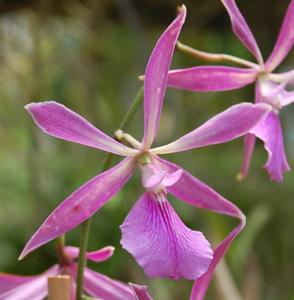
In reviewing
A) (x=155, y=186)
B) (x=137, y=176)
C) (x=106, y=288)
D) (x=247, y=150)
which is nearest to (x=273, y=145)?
(x=247, y=150)

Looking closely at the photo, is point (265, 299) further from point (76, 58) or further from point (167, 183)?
point (76, 58)

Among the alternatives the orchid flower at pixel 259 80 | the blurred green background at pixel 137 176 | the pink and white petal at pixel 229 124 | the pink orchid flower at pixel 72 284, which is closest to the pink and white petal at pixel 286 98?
the orchid flower at pixel 259 80

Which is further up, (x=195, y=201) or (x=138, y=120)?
(x=195, y=201)

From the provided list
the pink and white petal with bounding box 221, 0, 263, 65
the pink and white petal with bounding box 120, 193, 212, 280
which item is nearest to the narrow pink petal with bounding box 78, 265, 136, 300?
the pink and white petal with bounding box 120, 193, 212, 280

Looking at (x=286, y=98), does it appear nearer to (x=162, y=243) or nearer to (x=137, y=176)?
(x=162, y=243)

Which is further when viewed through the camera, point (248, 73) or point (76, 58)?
point (76, 58)

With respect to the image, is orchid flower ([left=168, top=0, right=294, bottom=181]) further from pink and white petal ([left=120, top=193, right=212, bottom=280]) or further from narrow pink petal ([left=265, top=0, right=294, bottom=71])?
pink and white petal ([left=120, top=193, right=212, bottom=280])

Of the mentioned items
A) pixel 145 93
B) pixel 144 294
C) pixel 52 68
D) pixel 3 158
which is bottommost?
pixel 3 158

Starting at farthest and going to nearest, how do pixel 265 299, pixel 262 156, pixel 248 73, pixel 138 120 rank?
pixel 138 120 → pixel 262 156 → pixel 265 299 → pixel 248 73

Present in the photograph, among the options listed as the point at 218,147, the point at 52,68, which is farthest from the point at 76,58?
the point at 218,147

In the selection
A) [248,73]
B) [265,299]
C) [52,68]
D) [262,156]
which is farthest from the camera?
[52,68]
